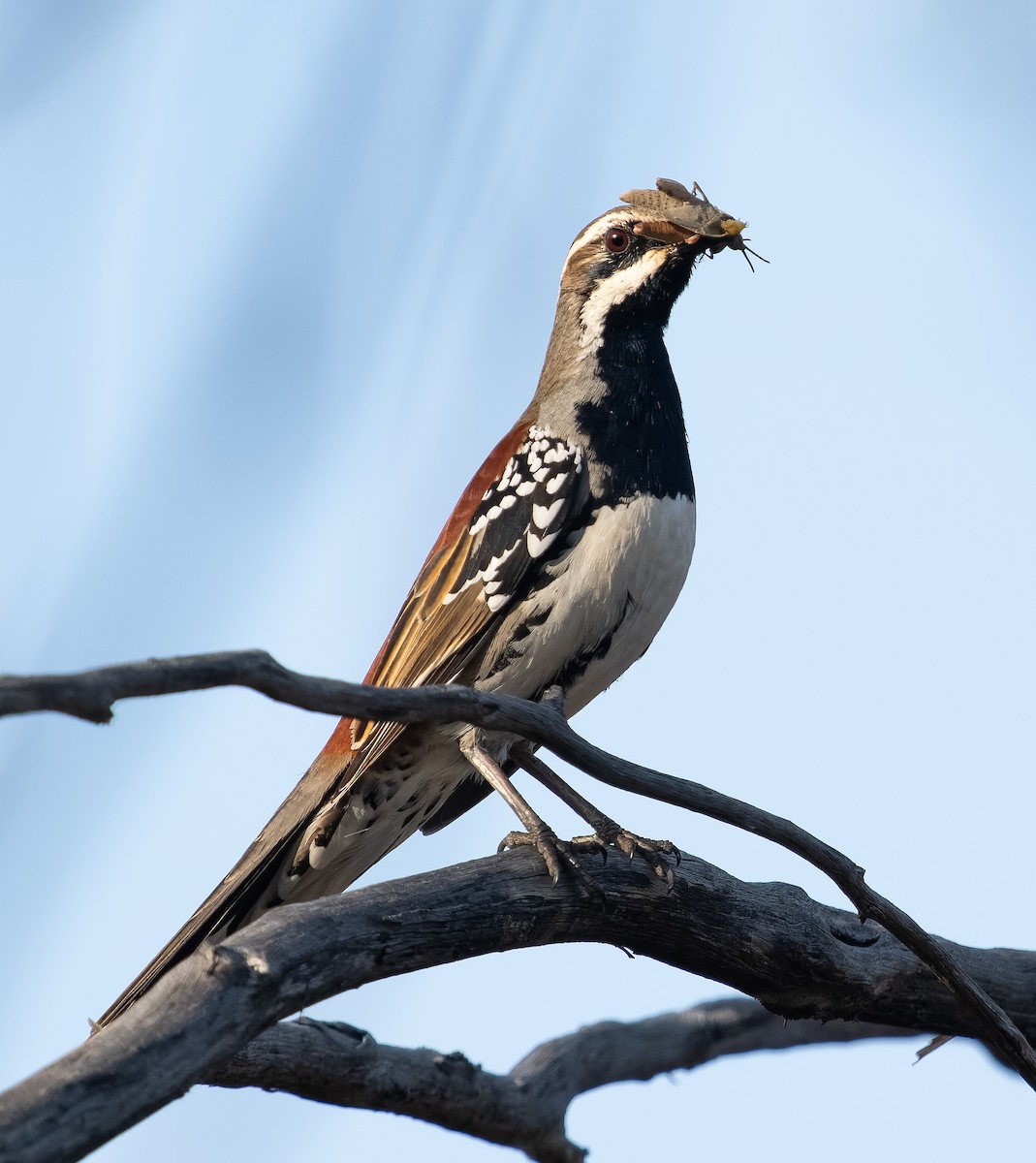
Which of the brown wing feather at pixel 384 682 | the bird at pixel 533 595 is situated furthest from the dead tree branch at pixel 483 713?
the brown wing feather at pixel 384 682

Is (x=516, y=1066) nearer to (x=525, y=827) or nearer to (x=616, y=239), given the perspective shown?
(x=525, y=827)

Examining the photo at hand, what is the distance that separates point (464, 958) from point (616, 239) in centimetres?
→ 288

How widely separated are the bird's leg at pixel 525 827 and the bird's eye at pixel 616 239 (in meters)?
1.99

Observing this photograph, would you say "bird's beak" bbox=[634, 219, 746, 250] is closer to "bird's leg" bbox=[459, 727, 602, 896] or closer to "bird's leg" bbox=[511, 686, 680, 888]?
"bird's leg" bbox=[511, 686, 680, 888]

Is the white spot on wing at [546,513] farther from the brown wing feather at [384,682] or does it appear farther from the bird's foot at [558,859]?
the bird's foot at [558,859]

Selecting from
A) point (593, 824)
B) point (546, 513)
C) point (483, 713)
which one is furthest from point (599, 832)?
point (483, 713)

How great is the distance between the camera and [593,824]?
4.54 metres

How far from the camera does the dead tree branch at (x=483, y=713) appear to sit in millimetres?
2340

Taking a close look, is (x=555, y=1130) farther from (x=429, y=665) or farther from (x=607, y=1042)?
(x=429, y=665)

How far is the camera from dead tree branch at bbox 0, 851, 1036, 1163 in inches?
104

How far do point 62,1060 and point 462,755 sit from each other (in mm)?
2313

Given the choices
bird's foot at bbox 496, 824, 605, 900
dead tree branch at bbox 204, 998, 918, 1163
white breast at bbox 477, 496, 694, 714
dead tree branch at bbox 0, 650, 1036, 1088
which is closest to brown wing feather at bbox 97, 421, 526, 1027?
white breast at bbox 477, 496, 694, 714

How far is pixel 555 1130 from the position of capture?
4816 mm

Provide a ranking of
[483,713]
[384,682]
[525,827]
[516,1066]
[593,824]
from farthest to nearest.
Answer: [516,1066] → [384,682] → [593,824] → [525,827] → [483,713]
